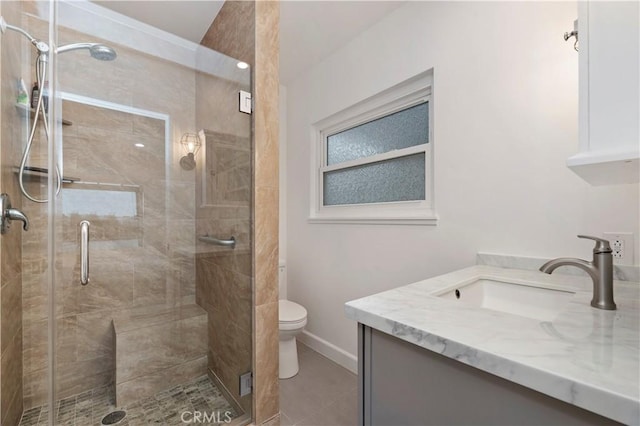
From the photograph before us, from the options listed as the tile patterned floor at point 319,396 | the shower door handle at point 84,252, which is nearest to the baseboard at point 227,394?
the tile patterned floor at point 319,396

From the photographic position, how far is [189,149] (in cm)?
182

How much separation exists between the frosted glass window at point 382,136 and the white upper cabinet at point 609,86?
3.65 feet

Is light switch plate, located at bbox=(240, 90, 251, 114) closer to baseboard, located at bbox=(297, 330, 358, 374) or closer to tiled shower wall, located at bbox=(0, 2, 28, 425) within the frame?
tiled shower wall, located at bbox=(0, 2, 28, 425)

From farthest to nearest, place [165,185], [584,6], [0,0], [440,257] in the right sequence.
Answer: [165,185]
[440,257]
[0,0]
[584,6]

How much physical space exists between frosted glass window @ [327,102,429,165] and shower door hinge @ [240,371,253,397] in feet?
5.36

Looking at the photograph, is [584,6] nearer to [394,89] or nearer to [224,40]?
[394,89]

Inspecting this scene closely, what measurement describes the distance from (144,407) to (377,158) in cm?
206

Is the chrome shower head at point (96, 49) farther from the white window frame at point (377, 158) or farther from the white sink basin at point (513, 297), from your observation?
the white sink basin at point (513, 297)

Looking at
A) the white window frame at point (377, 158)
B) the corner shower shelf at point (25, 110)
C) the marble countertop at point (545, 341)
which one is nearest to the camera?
the marble countertop at point (545, 341)

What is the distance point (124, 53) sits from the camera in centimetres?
172

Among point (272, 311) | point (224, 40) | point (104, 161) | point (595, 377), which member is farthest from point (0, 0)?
point (595, 377)

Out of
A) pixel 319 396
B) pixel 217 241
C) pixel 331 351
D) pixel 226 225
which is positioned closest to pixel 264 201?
pixel 226 225

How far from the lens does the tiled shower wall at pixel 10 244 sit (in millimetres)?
1125

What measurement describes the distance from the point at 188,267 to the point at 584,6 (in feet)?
6.81
